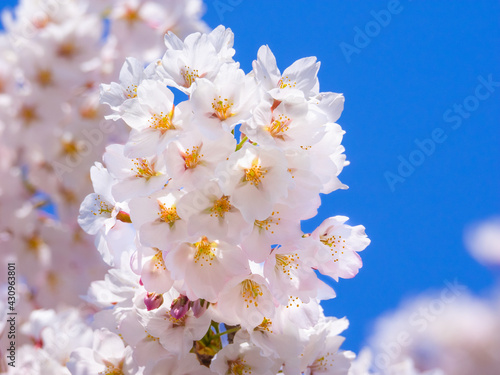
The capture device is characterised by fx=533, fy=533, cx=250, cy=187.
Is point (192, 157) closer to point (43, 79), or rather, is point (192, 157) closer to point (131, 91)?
point (131, 91)

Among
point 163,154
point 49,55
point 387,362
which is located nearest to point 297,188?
point 163,154

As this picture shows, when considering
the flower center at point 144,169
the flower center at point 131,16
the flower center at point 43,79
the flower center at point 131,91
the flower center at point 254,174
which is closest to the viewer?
the flower center at point 254,174

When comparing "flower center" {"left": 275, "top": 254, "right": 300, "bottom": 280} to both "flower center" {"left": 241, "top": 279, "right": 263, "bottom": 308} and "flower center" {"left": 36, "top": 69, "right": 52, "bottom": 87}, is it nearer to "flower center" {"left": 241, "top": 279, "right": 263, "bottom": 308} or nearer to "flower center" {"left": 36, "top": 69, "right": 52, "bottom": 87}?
"flower center" {"left": 241, "top": 279, "right": 263, "bottom": 308}

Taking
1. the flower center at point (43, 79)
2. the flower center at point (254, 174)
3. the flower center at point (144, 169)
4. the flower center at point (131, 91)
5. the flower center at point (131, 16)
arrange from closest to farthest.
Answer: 1. the flower center at point (254, 174)
2. the flower center at point (144, 169)
3. the flower center at point (131, 91)
4. the flower center at point (43, 79)
5. the flower center at point (131, 16)

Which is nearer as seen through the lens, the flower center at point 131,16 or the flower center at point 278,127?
the flower center at point 278,127

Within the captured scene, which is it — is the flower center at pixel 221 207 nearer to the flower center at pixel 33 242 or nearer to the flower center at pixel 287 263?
the flower center at pixel 287 263

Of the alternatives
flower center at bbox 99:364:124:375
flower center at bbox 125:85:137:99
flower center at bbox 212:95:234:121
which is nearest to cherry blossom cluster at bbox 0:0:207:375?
flower center at bbox 99:364:124:375

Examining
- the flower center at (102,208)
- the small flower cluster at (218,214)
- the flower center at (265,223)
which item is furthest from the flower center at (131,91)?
the flower center at (265,223)

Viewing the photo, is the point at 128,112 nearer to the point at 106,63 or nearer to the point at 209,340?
the point at 209,340
